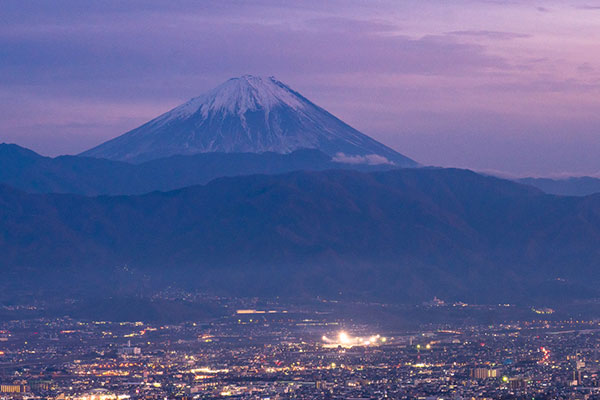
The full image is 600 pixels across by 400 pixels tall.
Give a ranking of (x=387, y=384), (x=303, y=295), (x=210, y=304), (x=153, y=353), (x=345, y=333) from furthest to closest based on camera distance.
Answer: (x=303, y=295)
(x=210, y=304)
(x=345, y=333)
(x=153, y=353)
(x=387, y=384)

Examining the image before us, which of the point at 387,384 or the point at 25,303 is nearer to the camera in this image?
the point at 387,384

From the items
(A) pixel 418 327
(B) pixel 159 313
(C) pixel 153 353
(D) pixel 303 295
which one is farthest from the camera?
(D) pixel 303 295

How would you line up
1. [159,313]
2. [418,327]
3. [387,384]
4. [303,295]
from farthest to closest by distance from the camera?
[303,295] < [159,313] < [418,327] < [387,384]

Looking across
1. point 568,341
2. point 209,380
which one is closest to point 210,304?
point 568,341

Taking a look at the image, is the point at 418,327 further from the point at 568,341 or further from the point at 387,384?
the point at 387,384

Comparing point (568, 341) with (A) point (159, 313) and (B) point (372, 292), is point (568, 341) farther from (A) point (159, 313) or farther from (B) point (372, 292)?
(B) point (372, 292)

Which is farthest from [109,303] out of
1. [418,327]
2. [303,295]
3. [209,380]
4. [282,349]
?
[209,380]
